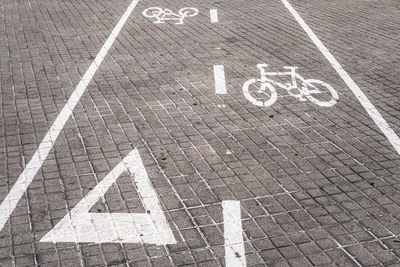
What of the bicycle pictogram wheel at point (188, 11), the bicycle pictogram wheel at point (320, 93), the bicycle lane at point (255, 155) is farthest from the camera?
the bicycle pictogram wheel at point (188, 11)

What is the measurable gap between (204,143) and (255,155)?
79cm

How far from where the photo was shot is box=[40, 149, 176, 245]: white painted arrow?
567cm

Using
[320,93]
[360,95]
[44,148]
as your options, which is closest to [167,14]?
[320,93]

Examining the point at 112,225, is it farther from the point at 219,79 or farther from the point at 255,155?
the point at 219,79

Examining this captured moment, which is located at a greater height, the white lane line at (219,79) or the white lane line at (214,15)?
the white lane line at (219,79)

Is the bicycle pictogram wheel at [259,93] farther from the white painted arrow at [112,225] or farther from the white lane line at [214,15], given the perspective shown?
the white lane line at [214,15]

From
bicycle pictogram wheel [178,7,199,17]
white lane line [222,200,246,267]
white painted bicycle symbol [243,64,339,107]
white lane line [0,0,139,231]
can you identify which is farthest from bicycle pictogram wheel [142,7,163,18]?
white lane line [222,200,246,267]


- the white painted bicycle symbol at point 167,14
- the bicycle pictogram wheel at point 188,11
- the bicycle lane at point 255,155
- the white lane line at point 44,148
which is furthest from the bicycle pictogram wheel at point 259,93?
the bicycle pictogram wheel at point 188,11

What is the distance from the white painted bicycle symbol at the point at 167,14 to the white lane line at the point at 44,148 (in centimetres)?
303

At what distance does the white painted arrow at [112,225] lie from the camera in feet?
18.6

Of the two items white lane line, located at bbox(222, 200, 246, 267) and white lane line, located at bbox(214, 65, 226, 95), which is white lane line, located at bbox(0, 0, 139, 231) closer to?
→ white lane line, located at bbox(214, 65, 226, 95)

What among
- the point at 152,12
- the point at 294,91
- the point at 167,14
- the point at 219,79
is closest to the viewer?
the point at 294,91

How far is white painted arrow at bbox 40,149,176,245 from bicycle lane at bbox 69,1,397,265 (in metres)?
0.15

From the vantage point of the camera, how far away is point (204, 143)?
301 inches
